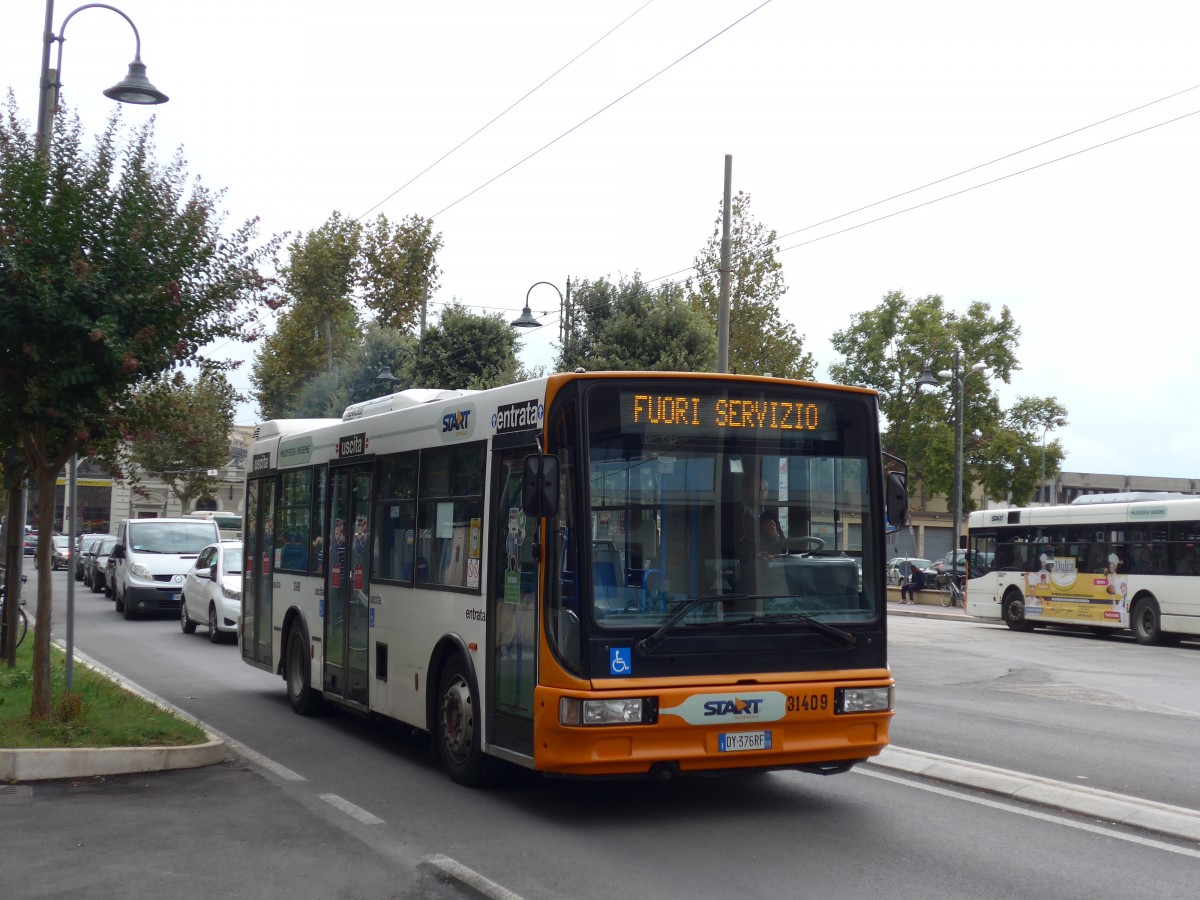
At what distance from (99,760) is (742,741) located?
179 inches

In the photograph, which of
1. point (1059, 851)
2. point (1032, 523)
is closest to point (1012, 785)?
point (1059, 851)

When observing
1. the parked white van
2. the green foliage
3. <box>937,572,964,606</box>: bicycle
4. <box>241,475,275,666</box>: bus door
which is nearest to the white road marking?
<box>241,475,275,666</box>: bus door

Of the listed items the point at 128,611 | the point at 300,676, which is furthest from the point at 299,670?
the point at 128,611

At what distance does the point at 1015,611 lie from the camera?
30.7 metres

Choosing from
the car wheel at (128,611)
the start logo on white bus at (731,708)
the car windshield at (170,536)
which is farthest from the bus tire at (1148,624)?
the start logo on white bus at (731,708)

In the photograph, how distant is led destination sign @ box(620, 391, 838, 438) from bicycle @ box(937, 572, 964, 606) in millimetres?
36630

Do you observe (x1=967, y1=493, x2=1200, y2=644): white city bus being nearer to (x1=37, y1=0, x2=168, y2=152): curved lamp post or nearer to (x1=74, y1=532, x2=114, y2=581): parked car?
(x1=37, y1=0, x2=168, y2=152): curved lamp post

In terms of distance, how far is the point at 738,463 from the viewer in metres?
8.20

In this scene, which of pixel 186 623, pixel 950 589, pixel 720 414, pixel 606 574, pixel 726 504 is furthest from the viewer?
pixel 950 589

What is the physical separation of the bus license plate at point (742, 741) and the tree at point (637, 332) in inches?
850

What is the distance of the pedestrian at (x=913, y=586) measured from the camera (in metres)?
45.8

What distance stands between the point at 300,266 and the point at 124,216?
43.9m

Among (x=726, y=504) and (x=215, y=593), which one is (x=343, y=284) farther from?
(x=726, y=504)

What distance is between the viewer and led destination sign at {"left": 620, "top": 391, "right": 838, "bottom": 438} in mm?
8031
